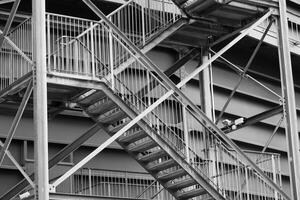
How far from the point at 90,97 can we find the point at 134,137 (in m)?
1.45

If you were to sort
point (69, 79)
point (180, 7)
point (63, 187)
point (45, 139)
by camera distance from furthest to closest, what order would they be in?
point (63, 187)
point (180, 7)
point (69, 79)
point (45, 139)

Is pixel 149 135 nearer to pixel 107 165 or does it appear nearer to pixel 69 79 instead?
pixel 69 79

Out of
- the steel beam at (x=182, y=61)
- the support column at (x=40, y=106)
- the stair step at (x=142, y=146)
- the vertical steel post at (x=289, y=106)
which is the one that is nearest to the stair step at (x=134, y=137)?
the stair step at (x=142, y=146)

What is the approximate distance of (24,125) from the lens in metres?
25.0

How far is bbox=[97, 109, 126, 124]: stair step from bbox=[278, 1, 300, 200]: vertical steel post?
4.46 meters

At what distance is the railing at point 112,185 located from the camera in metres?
25.0

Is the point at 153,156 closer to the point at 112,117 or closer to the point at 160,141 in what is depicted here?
the point at 160,141

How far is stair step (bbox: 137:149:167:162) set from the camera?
2220cm

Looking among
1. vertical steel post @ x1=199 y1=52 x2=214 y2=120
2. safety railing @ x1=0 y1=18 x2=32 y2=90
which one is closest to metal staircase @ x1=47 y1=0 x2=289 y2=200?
vertical steel post @ x1=199 y1=52 x2=214 y2=120

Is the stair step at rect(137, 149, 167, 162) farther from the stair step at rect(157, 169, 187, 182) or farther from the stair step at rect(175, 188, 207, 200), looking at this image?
the stair step at rect(175, 188, 207, 200)

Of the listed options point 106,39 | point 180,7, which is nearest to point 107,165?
point 106,39

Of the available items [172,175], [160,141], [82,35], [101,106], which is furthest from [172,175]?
[82,35]

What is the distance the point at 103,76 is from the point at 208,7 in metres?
3.68

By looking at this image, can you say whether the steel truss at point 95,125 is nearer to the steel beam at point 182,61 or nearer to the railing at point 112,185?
the steel beam at point 182,61
